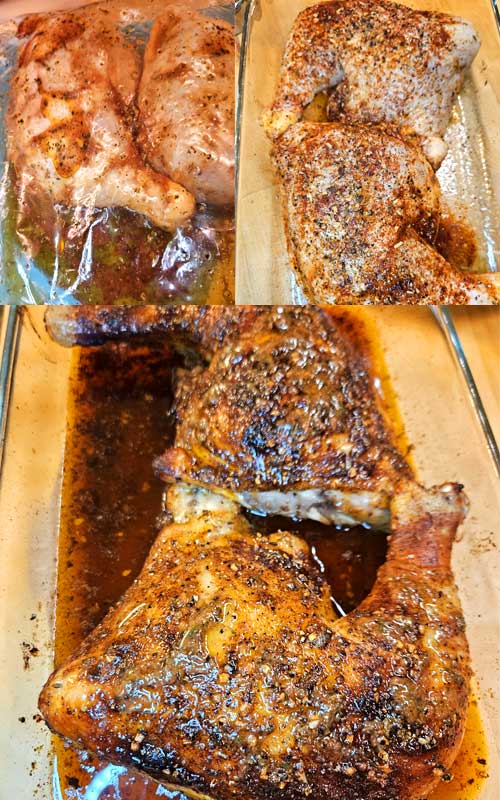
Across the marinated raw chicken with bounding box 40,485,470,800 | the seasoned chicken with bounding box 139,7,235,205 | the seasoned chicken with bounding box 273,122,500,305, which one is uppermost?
the seasoned chicken with bounding box 139,7,235,205

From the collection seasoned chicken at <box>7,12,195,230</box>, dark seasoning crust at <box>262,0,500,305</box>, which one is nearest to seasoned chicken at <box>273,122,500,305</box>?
dark seasoning crust at <box>262,0,500,305</box>

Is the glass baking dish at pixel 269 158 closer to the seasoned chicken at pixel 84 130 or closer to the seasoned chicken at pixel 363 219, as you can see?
the seasoned chicken at pixel 363 219

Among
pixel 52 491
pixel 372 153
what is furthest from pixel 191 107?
pixel 52 491

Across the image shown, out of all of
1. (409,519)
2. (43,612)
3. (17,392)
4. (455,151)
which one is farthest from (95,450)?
(455,151)

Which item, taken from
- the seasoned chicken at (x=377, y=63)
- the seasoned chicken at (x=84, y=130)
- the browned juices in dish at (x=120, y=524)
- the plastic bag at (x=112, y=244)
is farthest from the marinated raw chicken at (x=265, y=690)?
the seasoned chicken at (x=377, y=63)

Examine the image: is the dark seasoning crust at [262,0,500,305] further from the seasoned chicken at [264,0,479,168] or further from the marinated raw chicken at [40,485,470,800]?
the marinated raw chicken at [40,485,470,800]

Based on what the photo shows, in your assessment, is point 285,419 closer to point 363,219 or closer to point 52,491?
point 363,219

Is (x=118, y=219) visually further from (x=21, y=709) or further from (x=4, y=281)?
(x=21, y=709)
